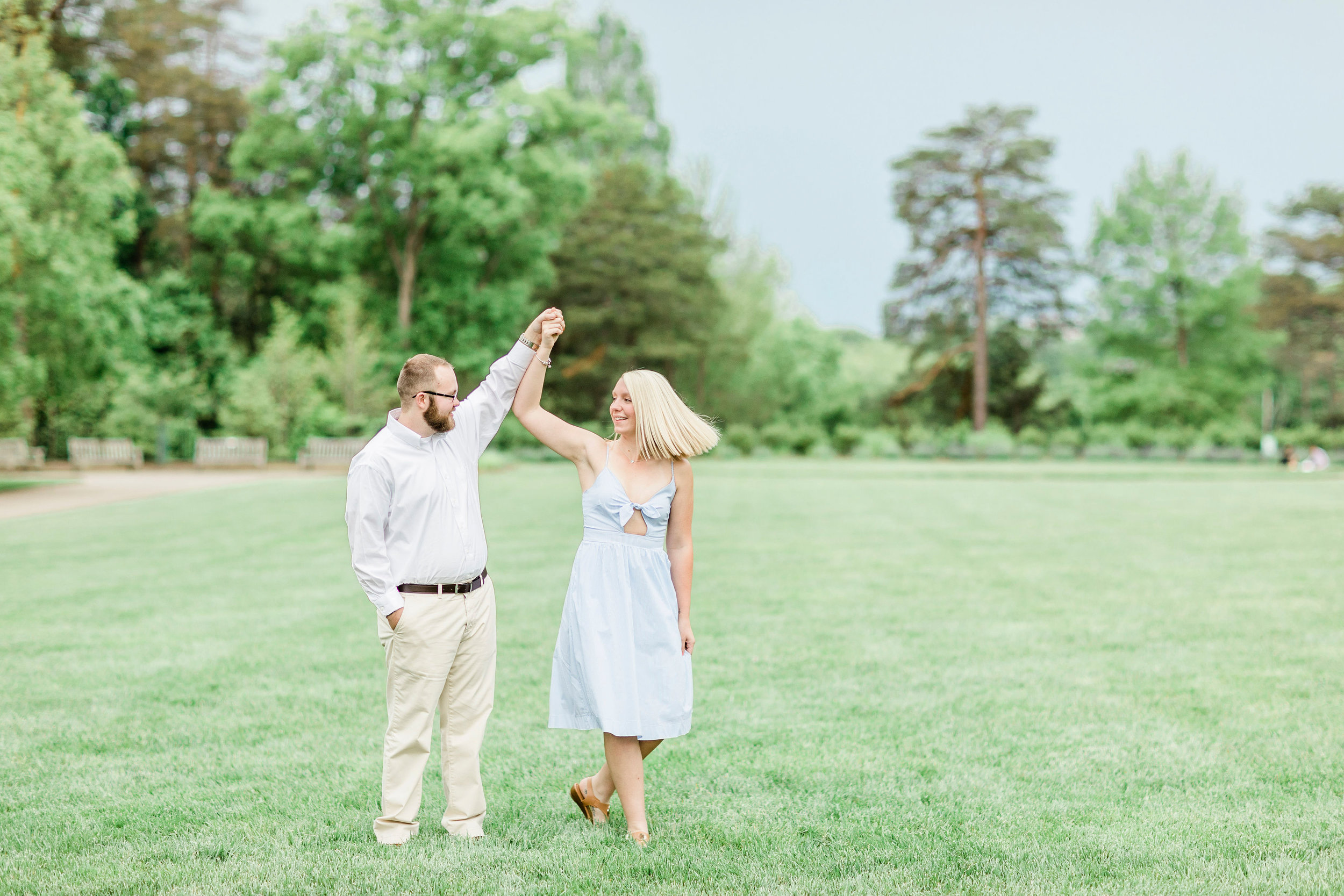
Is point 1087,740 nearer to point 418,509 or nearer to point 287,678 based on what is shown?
point 418,509

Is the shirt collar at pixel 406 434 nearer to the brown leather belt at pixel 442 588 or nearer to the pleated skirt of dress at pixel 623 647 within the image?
the brown leather belt at pixel 442 588

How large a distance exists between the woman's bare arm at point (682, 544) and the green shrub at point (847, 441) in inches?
1582

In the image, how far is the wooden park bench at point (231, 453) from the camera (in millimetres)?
28938

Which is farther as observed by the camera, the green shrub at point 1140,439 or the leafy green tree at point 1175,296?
the leafy green tree at point 1175,296

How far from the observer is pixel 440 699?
4.02m

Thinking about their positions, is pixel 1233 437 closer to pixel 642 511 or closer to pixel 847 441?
pixel 847 441

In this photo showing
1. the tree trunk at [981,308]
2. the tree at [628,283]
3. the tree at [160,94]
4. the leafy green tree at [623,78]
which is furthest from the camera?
the leafy green tree at [623,78]

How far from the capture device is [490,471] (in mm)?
29344

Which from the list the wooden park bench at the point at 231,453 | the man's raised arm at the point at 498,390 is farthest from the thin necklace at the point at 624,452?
the wooden park bench at the point at 231,453

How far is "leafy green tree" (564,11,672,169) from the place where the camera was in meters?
54.0

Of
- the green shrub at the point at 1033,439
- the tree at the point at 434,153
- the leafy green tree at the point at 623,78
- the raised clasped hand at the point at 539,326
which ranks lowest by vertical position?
the green shrub at the point at 1033,439

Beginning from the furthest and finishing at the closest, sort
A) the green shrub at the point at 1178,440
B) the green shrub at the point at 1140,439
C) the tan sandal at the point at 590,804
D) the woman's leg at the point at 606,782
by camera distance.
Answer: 1. the green shrub at the point at 1140,439
2. the green shrub at the point at 1178,440
3. the tan sandal at the point at 590,804
4. the woman's leg at the point at 606,782

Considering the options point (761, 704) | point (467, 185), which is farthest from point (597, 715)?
point (467, 185)

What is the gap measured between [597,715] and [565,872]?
1.84ft
